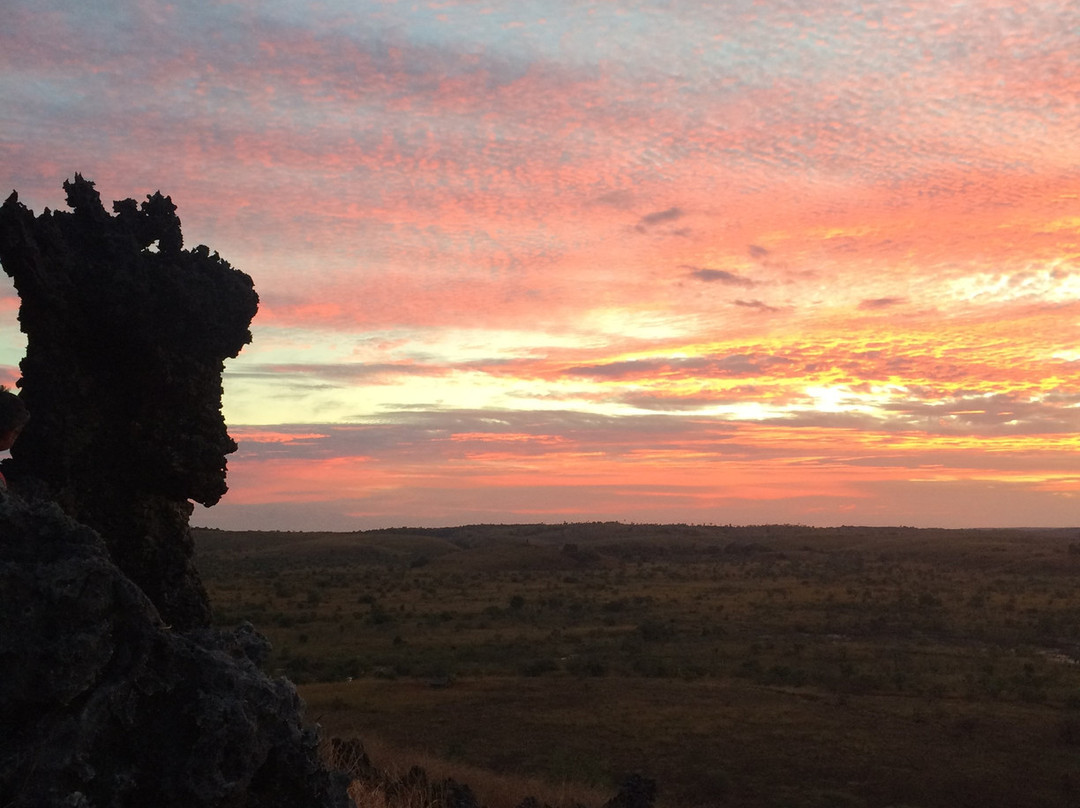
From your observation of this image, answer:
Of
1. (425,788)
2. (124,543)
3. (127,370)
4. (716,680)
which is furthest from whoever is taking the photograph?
(716,680)

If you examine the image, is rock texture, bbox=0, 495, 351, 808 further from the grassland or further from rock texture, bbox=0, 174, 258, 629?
the grassland

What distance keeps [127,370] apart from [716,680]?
22256mm

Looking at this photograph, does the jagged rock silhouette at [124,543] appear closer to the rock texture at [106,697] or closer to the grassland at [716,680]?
the rock texture at [106,697]

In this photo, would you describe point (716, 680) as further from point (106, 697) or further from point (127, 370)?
point (106, 697)

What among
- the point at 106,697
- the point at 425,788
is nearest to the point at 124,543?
the point at 106,697

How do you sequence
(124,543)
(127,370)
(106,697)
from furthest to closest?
1. (124,543)
2. (127,370)
3. (106,697)

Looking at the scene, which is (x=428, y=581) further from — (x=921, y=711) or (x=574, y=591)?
(x=921, y=711)

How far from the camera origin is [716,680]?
26.2m

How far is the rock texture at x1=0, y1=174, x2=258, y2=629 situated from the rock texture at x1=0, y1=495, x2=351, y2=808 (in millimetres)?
1639

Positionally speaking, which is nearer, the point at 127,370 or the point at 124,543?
the point at 127,370

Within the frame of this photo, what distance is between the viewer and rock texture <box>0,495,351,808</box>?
4598 millimetres

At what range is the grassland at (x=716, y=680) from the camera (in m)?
17.1

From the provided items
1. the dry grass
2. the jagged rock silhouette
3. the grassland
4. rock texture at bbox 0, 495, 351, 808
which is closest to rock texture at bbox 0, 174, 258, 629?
the jagged rock silhouette

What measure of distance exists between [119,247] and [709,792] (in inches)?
530
